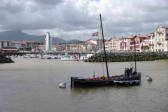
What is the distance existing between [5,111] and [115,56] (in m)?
88.0

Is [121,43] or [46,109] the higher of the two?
[121,43]

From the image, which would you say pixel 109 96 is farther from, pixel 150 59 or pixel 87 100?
pixel 150 59

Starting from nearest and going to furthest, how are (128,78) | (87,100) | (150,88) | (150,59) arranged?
1. (87,100)
2. (150,88)
3. (128,78)
4. (150,59)

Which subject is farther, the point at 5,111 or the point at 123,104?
the point at 123,104

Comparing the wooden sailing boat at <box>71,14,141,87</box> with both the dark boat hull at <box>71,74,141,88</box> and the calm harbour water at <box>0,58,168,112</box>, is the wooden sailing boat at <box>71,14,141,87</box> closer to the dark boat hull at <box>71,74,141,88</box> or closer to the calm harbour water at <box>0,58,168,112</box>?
the dark boat hull at <box>71,74,141,88</box>

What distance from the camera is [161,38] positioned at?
13388 cm

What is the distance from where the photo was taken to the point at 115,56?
111m

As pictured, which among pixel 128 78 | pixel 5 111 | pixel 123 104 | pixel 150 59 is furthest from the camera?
pixel 150 59

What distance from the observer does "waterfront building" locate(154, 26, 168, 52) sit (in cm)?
13160

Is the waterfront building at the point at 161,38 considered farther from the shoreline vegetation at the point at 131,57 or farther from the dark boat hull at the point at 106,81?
the dark boat hull at the point at 106,81

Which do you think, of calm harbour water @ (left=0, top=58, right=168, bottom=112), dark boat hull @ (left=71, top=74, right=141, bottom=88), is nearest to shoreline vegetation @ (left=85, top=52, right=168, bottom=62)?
dark boat hull @ (left=71, top=74, right=141, bottom=88)

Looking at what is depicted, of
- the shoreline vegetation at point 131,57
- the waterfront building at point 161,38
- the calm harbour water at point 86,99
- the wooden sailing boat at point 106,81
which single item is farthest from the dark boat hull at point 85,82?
the waterfront building at point 161,38

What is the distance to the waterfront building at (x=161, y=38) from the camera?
432 ft

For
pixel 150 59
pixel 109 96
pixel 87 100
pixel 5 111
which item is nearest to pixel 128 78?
pixel 109 96
